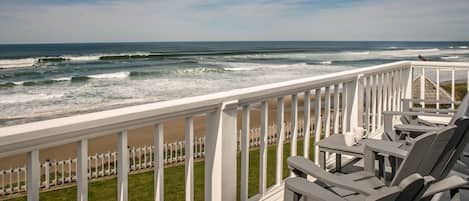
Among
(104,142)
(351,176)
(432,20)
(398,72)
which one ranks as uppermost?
(432,20)

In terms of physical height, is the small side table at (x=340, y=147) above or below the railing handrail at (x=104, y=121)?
below

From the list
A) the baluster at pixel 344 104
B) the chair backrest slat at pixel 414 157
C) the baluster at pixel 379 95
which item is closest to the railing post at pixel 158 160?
the chair backrest slat at pixel 414 157

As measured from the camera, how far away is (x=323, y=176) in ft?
6.64

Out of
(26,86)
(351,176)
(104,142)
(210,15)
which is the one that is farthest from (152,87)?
(210,15)

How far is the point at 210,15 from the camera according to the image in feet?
166

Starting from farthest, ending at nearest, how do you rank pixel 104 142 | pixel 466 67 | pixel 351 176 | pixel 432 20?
1. pixel 432 20
2. pixel 104 142
3. pixel 466 67
4. pixel 351 176

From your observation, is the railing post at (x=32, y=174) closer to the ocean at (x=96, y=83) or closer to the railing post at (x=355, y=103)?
the railing post at (x=355, y=103)

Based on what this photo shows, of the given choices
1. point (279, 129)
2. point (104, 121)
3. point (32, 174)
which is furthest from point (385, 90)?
point (32, 174)

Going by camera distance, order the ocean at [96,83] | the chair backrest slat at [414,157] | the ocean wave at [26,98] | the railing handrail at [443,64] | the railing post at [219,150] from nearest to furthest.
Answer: the chair backrest slat at [414,157]
the railing post at [219,150]
the railing handrail at [443,64]
the ocean at [96,83]
the ocean wave at [26,98]

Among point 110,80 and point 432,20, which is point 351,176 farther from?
point 432,20

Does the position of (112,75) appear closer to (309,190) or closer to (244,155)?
(244,155)

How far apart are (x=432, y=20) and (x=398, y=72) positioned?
4442 centimetres

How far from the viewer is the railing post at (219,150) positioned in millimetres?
2342

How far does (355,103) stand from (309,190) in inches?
96.1
